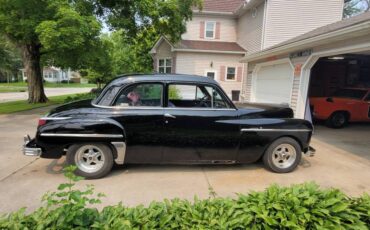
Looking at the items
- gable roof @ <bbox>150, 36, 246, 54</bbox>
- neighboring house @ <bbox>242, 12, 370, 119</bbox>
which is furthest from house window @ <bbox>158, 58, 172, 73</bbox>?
neighboring house @ <bbox>242, 12, 370, 119</bbox>

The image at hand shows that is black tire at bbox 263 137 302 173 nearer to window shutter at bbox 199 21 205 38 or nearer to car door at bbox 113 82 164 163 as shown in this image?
car door at bbox 113 82 164 163

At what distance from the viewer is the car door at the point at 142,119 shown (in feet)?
15.2

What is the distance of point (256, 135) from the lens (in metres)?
4.99

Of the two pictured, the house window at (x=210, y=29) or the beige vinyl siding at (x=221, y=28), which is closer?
the beige vinyl siding at (x=221, y=28)

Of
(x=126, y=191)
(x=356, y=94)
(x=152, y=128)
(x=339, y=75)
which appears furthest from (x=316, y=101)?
(x=126, y=191)

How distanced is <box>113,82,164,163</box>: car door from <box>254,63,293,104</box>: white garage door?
681 cm

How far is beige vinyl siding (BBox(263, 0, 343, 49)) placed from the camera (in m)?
16.8

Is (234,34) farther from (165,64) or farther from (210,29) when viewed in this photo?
(165,64)

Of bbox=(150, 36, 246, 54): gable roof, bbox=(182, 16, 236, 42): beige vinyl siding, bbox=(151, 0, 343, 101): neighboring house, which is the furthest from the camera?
bbox=(182, 16, 236, 42): beige vinyl siding

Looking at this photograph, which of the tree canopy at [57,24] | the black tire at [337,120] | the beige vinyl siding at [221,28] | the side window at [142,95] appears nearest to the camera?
the side window at [142,95]

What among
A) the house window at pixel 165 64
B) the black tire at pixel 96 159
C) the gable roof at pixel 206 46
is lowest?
the black tire at pixel 96 159

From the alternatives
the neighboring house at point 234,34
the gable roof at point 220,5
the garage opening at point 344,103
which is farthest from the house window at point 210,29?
the garage opening at point 344,103

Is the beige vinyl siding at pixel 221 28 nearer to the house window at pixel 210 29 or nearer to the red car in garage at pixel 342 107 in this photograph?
the house window at pixel 210 29

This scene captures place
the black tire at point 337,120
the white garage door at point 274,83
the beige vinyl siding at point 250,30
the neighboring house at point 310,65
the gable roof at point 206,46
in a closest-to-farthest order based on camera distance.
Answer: the neighboring house at point 310,65
the white garage door at point 274,83
the black tire at point 337,120
the beige vinyl siding at point 250,30
the gable roof at point 206,46
